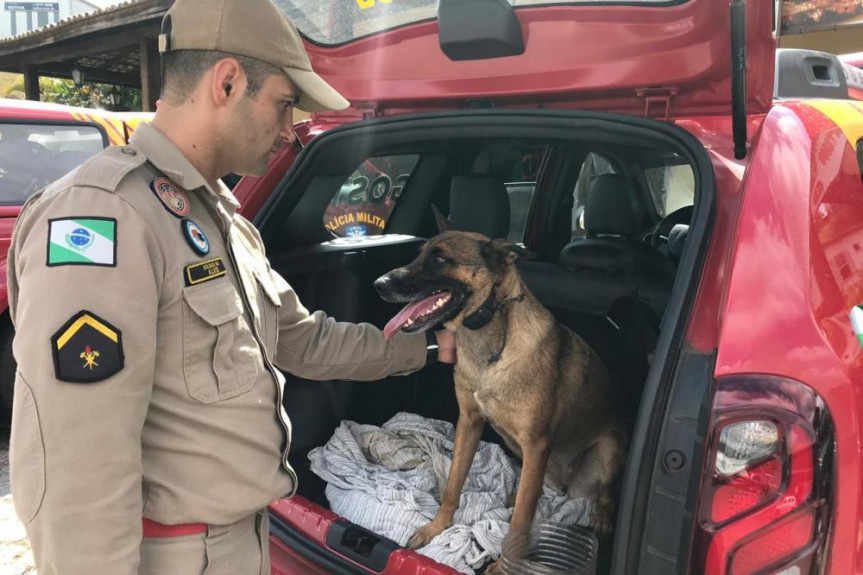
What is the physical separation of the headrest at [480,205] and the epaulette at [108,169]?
7.29 feet

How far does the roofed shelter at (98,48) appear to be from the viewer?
11039mm

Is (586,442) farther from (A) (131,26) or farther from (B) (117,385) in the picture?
(A) (131,26)

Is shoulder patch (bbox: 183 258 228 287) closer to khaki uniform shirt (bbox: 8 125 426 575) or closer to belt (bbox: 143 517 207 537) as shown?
khaki uniform shirt (bbox: 8 125 426 575)

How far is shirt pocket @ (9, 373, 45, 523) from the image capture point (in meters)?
1.03

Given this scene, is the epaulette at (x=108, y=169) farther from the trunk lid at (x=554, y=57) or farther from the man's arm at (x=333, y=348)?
the trunk lid at (x=554, y=57)

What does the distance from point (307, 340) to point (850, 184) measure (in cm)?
138

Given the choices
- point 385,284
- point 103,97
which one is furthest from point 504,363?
point 103,97

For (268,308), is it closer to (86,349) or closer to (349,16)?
(86,349)

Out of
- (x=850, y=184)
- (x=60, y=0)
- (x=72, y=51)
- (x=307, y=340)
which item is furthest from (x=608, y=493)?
(x=60, y=0)

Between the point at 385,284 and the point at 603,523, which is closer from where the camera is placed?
the point at 385,284

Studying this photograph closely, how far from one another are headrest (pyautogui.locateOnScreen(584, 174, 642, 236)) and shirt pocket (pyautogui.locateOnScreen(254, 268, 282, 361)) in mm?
2091

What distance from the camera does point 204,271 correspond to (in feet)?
4.00

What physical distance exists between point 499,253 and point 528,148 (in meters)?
1.56

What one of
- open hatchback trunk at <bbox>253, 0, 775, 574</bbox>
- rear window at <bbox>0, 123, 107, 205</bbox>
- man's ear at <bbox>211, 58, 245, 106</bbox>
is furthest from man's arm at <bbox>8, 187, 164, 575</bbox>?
rear window at <bbox>0, 123, 107, 205</bbox>
